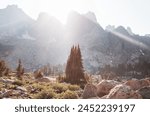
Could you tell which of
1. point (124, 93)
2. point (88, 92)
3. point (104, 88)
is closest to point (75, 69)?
point (104, 88)

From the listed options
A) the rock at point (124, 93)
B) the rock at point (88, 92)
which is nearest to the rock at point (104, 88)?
the rock at point (88, 92)

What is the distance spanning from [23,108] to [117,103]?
3.98 metres

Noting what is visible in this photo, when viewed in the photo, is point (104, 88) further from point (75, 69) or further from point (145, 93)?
point (75, 69)

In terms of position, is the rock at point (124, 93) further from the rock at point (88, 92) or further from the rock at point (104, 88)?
the rock at point (104, 88)

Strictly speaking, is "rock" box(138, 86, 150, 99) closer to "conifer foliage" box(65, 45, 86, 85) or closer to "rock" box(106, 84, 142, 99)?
"rock" box(106, 84, 142, 99)

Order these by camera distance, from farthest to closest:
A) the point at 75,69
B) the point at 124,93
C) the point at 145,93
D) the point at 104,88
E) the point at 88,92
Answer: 1. the point at 75,69
2. the point at 104,88
3. the point at 88,92
4. the point at 145,93
5. the point at 124,93

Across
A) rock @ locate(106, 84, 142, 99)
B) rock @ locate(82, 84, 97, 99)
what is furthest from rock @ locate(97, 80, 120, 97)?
rock @ locate(106, 84, 142, 99)

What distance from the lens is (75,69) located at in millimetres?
46188

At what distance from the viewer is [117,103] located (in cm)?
1170

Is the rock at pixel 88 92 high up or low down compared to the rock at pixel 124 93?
A: down

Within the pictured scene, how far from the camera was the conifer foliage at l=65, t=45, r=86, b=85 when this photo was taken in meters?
44.2

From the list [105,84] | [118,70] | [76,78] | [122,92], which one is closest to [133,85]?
[105,84]

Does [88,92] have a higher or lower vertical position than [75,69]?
lower

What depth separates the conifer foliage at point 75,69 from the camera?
1740 inches
